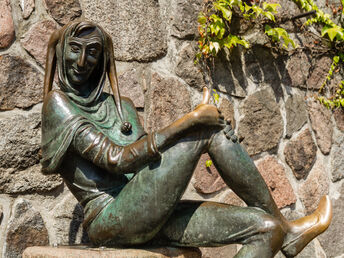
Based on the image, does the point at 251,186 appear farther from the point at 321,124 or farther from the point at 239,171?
the point at 321,124

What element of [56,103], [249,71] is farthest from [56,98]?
[249,71]

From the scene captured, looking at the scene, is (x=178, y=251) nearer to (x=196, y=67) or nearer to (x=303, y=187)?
(x=196, y=67)

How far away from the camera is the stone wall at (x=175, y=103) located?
220 centimetres

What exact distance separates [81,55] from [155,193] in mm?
541

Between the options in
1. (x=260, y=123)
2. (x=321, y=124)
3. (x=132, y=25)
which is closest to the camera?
(x=132, y=25)

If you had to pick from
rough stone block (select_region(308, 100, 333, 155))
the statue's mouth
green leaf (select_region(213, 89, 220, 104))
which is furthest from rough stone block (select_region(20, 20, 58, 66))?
rough stone block (select_region(308, 100, 333, 155))

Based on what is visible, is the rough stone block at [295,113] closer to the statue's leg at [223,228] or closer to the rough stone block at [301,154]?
the rough stone block at [301,154]

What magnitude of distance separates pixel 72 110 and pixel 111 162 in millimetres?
229

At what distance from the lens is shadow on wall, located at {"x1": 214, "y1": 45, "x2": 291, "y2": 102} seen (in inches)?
113

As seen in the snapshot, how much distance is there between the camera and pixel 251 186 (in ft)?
5.90

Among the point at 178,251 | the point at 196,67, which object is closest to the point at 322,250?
the point at 196,67

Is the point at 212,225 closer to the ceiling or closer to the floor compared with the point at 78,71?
closer to the floor

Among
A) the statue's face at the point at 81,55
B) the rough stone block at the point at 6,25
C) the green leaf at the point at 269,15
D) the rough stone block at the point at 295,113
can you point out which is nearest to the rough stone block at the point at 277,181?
the rough stone block at the point at 295,113

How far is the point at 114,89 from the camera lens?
2.02m
